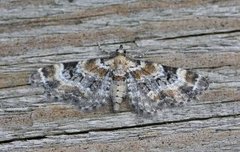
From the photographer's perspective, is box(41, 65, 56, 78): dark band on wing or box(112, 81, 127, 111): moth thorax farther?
box(41, 65, 56, 78): dark band on wing

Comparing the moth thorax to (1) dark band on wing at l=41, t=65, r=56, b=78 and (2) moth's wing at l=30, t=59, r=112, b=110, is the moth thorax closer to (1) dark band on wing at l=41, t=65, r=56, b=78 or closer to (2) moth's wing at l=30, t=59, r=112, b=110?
(2) moth's wing at l=30, t=59, r=112, b=110

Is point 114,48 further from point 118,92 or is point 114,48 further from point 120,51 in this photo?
point 118,92

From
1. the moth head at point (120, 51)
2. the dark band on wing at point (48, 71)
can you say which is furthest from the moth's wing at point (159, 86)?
the dark band on wing at point (48, 71)

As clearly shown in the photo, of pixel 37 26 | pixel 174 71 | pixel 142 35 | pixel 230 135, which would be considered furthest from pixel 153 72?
pixel 37 26

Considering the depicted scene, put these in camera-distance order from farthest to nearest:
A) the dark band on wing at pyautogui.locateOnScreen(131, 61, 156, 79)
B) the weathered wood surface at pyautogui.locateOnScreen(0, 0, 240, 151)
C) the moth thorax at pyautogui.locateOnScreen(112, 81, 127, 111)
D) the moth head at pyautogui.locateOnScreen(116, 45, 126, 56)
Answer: the moth head at pyautogui.locateOnScreen(116, 45, 126, 56), the dark band on wing at pyautogui.locateOnScreen(131, 61, 156, 79), the moth thorax at pyautogui.locateOnScreen(112, 81, 127, 111), the weathered wood surface at pyautogui.locateOnScreen(0, 0, 240, 151)

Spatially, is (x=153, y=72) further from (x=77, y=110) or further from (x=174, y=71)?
(x=77, y=110)

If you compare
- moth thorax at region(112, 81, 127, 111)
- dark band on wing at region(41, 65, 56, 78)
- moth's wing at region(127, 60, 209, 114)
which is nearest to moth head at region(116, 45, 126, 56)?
moth's wing at region(127, 60, 209, 114)

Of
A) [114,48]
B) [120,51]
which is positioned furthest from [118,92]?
[114,48]
